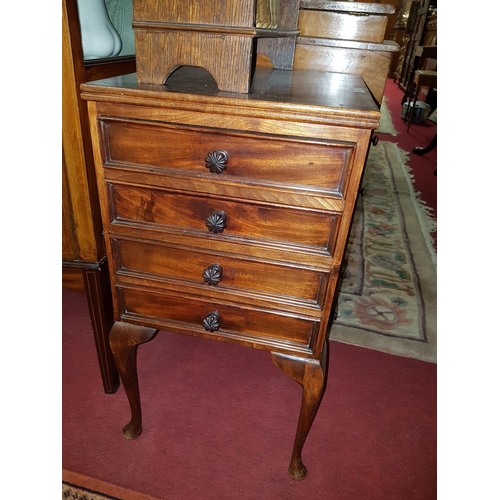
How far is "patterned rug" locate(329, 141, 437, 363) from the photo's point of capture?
6.14ft

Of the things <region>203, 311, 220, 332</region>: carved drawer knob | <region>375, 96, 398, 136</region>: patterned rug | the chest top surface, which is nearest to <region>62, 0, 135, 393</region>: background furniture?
the chest top surface

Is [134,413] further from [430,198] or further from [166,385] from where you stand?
[430,198]

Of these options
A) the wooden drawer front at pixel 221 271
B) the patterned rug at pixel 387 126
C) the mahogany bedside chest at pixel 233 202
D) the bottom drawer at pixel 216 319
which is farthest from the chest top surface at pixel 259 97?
the patterned rug at pixel 387 126

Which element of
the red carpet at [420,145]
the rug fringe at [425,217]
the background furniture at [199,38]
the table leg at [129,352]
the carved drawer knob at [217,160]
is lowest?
the rug fringe at [425,217]

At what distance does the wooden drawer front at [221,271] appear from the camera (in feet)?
3.05

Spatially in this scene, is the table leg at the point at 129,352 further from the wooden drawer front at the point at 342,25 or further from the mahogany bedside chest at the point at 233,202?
the wooden drawer front at the point at 342,25

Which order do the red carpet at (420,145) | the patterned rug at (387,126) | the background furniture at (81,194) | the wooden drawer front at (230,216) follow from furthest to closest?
the patterned rug at (387,126), the red carpet at (420,145), the background furniture at (81,194), the wooden drawer front at (230,216)

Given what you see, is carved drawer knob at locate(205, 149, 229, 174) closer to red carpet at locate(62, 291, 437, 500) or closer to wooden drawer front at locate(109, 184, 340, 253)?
wooden drawer front at locate(109, 184, 340, 253)

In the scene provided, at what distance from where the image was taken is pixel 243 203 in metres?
0.87

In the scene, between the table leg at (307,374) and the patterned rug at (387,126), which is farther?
the patterned rug at (387,126)

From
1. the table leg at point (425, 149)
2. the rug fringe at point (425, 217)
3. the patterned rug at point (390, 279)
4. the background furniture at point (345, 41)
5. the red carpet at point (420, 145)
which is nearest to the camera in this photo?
the background furniture at point (345, 41)

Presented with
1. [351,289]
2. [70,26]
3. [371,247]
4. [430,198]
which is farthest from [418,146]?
[70,26]

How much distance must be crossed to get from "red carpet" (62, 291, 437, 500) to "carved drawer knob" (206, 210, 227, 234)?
0.81 metres

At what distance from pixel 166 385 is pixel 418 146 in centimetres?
442
